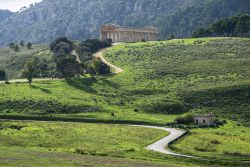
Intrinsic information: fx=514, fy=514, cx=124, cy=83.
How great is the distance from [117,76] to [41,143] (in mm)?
72849

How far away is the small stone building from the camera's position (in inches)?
4328

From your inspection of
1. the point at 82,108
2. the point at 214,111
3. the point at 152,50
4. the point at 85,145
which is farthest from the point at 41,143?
the point at 152,50

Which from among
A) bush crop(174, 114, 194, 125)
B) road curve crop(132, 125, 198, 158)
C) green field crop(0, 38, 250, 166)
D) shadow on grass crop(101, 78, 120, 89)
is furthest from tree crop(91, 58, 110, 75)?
road curve crop(132, 125, 198, 158)

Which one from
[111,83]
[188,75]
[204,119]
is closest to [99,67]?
[111,83]

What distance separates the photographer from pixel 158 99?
419ft

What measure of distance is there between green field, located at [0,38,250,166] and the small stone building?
3517mm

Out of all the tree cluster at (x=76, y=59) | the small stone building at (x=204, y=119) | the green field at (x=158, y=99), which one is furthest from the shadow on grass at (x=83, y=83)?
the small stone building at (x=204, y=119)

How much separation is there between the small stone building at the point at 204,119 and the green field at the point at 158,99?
3.52 meters

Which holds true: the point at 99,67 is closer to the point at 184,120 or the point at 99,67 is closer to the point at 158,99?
the point at 158,99

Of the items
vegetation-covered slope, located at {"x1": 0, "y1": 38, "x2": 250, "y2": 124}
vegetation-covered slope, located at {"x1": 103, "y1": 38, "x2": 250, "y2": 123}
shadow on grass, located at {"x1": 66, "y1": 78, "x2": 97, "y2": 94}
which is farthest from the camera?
shadow on grass, located at {"x1": 66, "y1": 78, "x2": 97, "y2": 94}

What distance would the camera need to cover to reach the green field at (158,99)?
268 ft

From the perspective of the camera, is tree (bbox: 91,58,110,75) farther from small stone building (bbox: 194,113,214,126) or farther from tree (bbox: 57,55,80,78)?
small stone building (bbox: 194,113,214,126)

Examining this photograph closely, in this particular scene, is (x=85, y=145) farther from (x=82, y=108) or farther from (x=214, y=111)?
(x=214, y=111)

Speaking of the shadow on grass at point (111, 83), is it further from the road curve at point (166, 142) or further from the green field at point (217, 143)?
the green field at point (217, 143)
